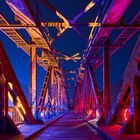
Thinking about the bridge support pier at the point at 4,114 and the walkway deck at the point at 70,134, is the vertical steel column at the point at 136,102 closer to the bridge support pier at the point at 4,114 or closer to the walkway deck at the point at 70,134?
the walkway deck at the point at 70,134

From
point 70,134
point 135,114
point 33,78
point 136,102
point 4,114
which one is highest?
point 33,78

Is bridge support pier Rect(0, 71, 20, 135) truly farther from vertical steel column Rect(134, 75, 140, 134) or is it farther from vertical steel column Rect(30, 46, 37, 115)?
vertical steel column Rect(30, 46, 37, 115)

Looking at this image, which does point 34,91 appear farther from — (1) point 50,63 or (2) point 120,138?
(2) point 120,138

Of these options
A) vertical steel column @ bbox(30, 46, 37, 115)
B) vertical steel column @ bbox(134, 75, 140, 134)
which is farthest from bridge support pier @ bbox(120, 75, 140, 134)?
vertical steel column @ bbox(30, 46, 37, 115)

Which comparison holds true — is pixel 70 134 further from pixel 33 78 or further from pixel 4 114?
pixel 33 78

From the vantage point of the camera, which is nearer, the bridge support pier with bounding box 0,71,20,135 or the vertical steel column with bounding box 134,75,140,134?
the vertical steel column with bounding box 134,75,140,134

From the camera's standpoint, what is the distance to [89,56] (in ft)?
104

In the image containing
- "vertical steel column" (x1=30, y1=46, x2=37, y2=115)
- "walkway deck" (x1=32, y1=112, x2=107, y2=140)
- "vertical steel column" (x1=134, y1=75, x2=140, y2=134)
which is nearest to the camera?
"vertical steel column" (x1=134, y1=75, x2=140, y2=134)

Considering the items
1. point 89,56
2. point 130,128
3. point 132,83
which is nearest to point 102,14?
point 132,83

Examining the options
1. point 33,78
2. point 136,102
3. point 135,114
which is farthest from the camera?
point 33,78

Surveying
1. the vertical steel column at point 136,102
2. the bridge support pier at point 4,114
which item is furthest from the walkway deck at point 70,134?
the vertical steel column at point 136,102

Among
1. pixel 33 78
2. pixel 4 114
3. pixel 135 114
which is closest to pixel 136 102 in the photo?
pixel 135 114

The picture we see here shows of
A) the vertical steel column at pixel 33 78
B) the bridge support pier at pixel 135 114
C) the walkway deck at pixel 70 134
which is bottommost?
the walkway deck at pixel 70 134

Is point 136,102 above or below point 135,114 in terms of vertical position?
above
